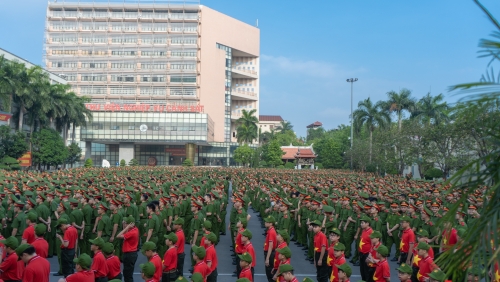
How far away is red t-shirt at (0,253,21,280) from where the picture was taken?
20.6 feet

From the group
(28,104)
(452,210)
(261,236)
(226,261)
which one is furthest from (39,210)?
(28,104)

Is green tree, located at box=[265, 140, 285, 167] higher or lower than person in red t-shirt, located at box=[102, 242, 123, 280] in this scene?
higher

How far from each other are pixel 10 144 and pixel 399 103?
34.1 meters

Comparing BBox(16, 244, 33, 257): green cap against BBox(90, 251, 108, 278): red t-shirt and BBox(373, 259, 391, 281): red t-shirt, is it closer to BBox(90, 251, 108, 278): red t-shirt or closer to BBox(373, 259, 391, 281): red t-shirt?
BBox(90, 251, 108, 278): red t-shirt

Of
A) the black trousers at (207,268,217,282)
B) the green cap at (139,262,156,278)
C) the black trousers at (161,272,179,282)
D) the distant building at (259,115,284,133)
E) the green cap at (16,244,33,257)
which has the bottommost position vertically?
the black trousers at (161,272,179,282)

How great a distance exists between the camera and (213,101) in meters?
69.8

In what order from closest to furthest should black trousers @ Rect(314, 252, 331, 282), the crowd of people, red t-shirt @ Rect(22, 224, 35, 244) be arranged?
1. the crowd of people
2. red t-shirt @ Rect(22, 224, 35, 244)
3. black trousers @ Rect(314, 252, 331, 282)

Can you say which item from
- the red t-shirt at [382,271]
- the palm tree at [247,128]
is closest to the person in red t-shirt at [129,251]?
the red t-shirt at [382,271]

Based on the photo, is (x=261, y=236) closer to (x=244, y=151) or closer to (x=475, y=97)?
(x=475, y=97)

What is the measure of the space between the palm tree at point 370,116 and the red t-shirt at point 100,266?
39.3m

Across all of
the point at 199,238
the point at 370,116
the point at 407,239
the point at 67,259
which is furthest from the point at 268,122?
the point at 67,259

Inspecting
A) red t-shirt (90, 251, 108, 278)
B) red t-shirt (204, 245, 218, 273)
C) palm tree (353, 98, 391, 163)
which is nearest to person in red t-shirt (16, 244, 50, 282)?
red t-shirt (90, 251, 108, 278)

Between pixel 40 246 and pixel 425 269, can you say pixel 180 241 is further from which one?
pixel 425 269

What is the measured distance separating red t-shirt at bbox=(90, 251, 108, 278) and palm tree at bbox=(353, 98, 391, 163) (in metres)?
39.3
